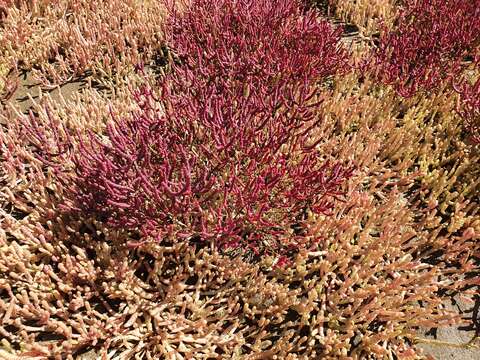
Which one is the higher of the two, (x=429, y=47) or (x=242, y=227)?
(x=429, y=47)

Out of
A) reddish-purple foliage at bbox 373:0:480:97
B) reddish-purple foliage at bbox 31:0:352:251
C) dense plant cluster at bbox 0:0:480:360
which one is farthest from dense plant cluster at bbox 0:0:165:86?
reddish-purple foliage at bbox 373:0:480:97

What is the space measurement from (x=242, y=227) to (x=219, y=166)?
18.7 inches

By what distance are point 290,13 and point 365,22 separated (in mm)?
1511

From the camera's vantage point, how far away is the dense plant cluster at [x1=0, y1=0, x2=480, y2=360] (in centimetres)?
250

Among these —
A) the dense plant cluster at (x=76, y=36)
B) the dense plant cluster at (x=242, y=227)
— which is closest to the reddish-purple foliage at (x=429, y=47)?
the dense plant cluster at (x=242, y=227)

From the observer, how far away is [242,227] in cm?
282

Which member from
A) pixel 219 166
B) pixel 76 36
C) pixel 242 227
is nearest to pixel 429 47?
pixel 219 166

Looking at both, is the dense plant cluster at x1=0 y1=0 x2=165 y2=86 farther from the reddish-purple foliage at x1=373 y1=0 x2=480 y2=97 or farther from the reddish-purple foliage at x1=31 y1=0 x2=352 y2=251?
the reddish-purple foliage at x1=373 y1=0 x2=480 y2=97

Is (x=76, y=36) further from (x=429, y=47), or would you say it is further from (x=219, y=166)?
(x=429, y=47)

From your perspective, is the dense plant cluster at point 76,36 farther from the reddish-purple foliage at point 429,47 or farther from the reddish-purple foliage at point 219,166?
the reddish-purple foliage at point 429,47

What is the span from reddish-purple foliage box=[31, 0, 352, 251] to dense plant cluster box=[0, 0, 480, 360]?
19mm

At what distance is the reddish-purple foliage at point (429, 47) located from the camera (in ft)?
13.4

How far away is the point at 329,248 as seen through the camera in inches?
115

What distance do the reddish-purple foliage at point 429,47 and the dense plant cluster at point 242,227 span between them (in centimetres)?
9
